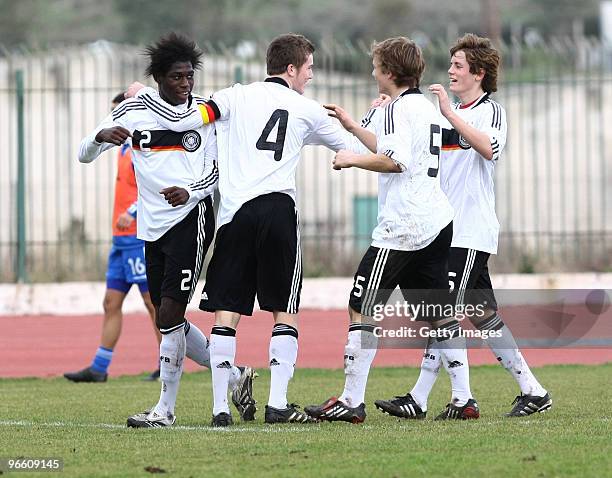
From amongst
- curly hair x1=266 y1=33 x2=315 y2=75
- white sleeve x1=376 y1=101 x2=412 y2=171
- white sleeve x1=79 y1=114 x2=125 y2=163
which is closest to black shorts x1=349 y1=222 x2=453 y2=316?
white sleeve x1=376 y1=101 x2=412 y2=171

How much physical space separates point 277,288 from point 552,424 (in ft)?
5.88

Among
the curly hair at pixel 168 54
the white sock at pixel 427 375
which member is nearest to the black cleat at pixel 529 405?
the white sock at pixel 427 375

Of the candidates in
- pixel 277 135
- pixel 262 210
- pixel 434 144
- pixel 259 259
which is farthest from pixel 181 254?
pixel 434 144

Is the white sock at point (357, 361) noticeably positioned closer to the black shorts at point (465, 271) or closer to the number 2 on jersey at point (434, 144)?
the black shorts at point (465, 271)

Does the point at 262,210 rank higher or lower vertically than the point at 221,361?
higher

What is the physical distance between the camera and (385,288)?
26.8ft

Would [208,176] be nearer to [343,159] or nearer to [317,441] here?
[343,159]

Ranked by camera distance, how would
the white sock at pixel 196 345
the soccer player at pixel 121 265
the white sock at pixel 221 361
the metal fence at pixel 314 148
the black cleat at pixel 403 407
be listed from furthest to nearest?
the metal fence at pixel 314 148 → the soccer player at pixel 121 265 → the white sock at pixel 196 345 → the black cleat at pixel 403 407 → the white sock at pixel 221 361

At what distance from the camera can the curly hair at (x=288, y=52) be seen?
27.2ft

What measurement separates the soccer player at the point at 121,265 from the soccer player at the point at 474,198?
12.6 feet

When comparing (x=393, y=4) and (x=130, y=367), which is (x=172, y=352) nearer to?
(x=130, y=367)

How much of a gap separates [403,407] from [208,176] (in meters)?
1.88

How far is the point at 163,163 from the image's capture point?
27.6ft

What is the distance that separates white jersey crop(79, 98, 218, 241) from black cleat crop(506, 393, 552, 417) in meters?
2.32
